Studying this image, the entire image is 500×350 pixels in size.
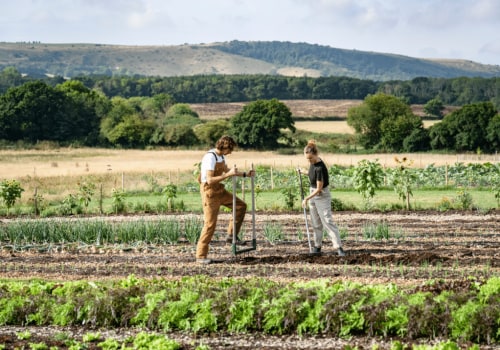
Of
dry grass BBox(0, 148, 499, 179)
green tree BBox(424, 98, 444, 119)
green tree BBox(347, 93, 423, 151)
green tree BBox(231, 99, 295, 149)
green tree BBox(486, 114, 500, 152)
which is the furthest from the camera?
green tree BBox(424, 98, 444, 119)

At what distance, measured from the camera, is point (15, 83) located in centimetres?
14725

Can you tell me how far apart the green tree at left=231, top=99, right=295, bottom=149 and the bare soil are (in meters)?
55.0

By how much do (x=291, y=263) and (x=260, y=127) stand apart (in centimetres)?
5986

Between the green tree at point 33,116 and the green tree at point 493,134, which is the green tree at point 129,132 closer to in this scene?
the green tree at point 33,116

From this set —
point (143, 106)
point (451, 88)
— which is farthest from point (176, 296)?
point (451, 88)

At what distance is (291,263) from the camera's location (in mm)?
12852

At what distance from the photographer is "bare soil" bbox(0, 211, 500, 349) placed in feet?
28.3

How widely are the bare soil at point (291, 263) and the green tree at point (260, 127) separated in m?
55.0

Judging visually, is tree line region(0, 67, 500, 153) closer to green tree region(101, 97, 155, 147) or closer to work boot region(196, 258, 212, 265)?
green tree region(101, 97, 155, 147)

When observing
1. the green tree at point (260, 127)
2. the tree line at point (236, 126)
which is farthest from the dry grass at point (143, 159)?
the tree line at point (236, 126)

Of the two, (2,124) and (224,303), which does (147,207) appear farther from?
(2,124)

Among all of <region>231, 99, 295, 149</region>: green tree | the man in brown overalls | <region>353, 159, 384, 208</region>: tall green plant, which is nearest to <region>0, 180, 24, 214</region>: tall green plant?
<region>353, 159, 384, 208</region>: tall green plant

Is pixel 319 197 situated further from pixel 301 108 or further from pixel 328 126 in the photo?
pixel 301 108

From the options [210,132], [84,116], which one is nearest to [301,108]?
[84,116]
